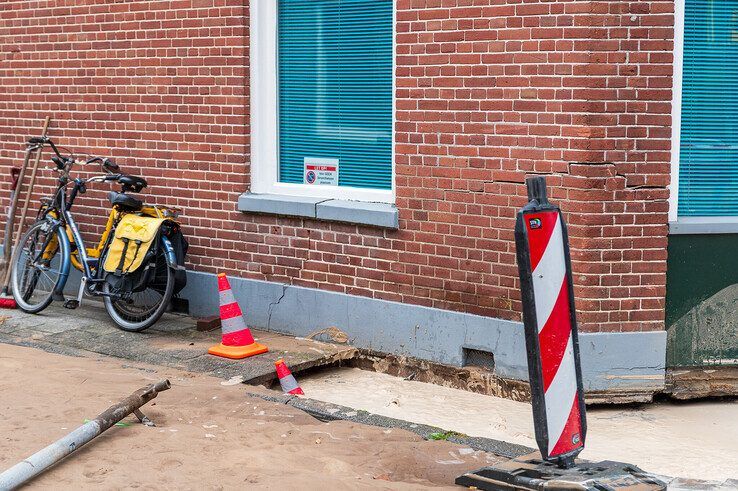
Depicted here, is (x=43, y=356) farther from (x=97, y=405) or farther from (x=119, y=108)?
(x=119, y=108)

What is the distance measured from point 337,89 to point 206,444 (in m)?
3.67

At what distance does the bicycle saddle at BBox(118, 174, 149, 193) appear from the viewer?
905 cm

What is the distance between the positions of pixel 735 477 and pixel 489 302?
2153mm

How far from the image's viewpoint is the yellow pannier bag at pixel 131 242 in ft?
28.4

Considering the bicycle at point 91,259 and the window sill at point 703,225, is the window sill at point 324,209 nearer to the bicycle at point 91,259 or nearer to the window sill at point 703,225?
the bicycle at point 91,259

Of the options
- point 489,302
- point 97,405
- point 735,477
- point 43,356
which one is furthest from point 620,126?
point 43,356

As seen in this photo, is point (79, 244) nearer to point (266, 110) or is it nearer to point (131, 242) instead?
point (131, 242)

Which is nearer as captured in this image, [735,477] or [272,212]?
[735,477]

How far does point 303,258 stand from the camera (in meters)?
8.66

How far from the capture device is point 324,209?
8422mm

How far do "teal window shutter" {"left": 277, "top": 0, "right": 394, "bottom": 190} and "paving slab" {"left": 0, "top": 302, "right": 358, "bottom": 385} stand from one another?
4.60 ft

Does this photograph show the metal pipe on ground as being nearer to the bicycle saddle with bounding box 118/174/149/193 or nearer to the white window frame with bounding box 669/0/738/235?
the bicycle saddle with bounding box 118/174/149/193

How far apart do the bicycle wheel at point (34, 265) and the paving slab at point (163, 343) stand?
0.43 ft

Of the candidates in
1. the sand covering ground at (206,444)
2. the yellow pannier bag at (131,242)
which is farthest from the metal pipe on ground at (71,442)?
the yellow pannier bag at (131,242)
